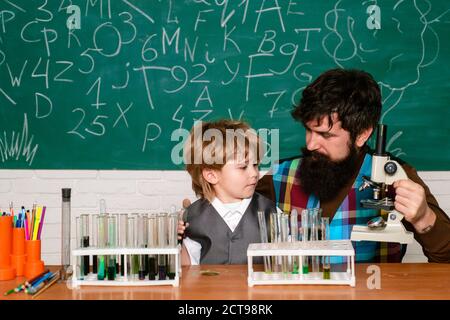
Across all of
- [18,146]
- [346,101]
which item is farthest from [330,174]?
[18,146]

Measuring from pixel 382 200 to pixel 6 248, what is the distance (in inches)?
45.4

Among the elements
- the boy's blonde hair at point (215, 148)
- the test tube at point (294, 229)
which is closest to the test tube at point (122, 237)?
the test tube at point (294, 229)

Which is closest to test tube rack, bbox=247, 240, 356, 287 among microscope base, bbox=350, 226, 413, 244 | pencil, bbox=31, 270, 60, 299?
microscope base, bbox=350, 226, 413, 244

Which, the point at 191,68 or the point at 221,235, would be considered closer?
the point at 221,235

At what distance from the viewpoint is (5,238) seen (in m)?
1.86

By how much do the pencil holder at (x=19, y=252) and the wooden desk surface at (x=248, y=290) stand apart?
0.04 m

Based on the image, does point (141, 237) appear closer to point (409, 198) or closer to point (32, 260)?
point (32, 260)

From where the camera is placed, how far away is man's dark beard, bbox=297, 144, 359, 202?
8.33 ft

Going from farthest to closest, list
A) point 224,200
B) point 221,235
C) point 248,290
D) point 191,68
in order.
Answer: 1. point 191,68
2. point 224,200
3. point 221,235
4. point 248,290

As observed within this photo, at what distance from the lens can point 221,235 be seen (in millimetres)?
2264

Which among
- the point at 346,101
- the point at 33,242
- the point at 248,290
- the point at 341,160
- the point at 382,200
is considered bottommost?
the point at 248,290

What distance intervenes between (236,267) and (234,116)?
1481mm

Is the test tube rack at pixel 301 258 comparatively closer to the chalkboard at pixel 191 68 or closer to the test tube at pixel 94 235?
the test tube at pixel 94 235
